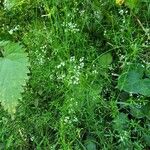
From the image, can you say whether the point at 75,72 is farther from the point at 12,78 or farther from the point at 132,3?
the point at 12,78

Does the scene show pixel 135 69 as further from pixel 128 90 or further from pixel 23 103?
pixel 23 103

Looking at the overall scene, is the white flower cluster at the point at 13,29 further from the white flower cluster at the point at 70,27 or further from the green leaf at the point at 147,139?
the green leaf at the point at 147,139

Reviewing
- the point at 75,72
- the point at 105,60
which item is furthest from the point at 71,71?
the point at 105,60

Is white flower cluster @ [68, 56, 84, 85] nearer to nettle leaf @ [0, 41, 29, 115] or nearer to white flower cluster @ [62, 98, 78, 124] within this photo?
white flower cluster @ [62, 98, 78, 124]

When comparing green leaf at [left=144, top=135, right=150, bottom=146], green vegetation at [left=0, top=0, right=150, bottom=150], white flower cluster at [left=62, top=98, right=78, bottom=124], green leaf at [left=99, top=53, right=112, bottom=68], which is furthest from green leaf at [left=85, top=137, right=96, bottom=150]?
green leaf at [left=99, top=53, right=112, bottom=68]

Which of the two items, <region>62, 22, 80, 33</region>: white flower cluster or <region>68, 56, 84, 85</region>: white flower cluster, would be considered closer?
<region>68, 56, 84, 85</region>: white flower cluster

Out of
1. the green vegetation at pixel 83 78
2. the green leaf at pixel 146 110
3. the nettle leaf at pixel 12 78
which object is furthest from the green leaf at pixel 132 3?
the nettle leaf at pixel 12 78

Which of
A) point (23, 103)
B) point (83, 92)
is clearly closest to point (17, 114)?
point (23, 103)
